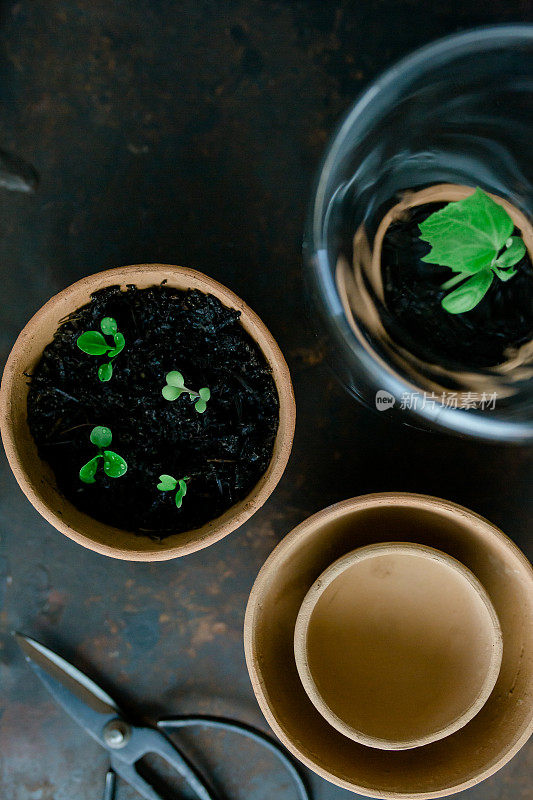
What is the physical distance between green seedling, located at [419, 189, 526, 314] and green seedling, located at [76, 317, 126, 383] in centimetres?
32

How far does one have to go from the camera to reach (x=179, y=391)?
2.20 ft

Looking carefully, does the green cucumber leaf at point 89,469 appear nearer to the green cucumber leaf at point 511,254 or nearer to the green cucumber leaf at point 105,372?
the green cucumber leaf at point 105,372

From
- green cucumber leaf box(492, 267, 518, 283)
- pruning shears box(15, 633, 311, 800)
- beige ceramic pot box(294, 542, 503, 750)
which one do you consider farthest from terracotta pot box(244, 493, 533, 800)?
green cucumber leaf box(492, 267, 518, 283)

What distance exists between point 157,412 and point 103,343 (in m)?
0.10

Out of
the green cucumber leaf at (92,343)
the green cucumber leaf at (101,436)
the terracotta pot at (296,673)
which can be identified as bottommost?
the terracotta pot at (296,673)

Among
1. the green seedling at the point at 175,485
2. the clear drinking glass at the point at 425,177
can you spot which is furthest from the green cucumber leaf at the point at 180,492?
the clear drinking glass at the point at 425,177

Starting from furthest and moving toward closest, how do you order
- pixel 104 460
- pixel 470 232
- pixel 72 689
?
pixel 72 689 → pixel 104 460 → pixel 470 232

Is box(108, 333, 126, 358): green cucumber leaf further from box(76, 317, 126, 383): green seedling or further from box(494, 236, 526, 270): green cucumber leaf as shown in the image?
box(494, 236, 526, 270): green cucumber leaf

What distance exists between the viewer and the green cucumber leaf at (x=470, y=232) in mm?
581

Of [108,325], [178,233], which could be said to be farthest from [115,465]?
[178,233]

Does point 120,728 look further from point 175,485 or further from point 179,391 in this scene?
point 179,391

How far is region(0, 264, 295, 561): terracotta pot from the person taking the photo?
66 cm

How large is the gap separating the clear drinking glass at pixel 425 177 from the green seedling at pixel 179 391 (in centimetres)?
16

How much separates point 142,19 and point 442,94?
0.42m
